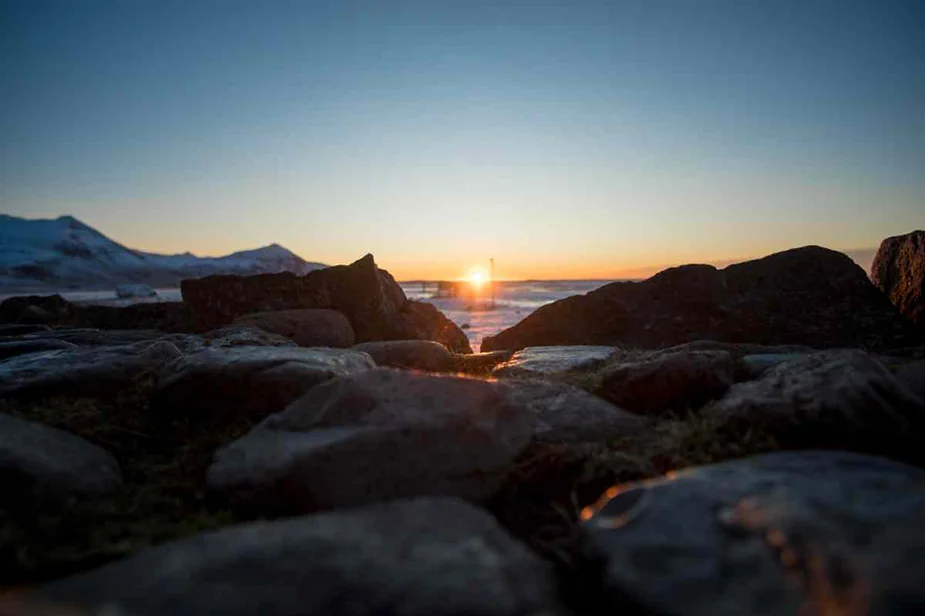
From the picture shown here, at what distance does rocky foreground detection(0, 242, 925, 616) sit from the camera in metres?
1.01

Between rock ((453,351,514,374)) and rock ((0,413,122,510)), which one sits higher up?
rock ((0,413,122,510))

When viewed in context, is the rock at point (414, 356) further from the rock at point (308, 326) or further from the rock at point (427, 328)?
the rock at point (427, 328)

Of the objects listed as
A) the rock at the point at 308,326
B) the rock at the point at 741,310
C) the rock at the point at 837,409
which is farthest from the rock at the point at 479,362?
the rock at the point at 837,409

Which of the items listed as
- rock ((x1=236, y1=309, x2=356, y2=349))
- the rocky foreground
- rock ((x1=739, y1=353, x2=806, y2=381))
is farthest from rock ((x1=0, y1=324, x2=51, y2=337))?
rock ((x1=739, y1=353, x2=806, y2=381))

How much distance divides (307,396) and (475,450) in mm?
682

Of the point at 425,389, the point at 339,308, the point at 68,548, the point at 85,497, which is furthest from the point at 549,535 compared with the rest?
the point at 339,308

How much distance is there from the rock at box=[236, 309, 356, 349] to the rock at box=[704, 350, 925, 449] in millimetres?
3683

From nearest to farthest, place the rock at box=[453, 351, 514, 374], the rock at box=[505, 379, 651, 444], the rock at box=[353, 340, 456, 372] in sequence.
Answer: the rock at box=[505, 379, 651, 444], the rock at box=[353, 340, 456, 372], the rock at box=[453, 351, 514, 374]

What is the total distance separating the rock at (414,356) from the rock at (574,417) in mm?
1382

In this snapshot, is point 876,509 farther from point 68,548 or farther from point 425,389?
point 68,548

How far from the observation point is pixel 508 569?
112 centimetres

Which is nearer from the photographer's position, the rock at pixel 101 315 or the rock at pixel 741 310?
the rock at pixel 741 310

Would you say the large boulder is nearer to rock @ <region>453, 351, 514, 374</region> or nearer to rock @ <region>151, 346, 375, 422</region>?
rock @ <region>453, 351, 514, 374</region>

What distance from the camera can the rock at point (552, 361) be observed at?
320 cm
